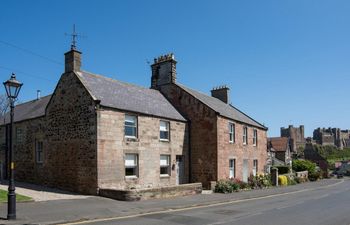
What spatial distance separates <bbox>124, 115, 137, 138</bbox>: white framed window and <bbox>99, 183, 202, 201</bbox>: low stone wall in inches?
164

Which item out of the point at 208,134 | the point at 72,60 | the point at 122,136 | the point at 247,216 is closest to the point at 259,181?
the point at 208,134

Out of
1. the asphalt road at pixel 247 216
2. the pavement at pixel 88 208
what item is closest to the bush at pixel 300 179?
the pavement at pixel 88 208

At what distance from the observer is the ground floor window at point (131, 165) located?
2233 cm

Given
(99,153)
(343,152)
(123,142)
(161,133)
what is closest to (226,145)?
(161,133)

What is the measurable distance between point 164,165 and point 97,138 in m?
6.88

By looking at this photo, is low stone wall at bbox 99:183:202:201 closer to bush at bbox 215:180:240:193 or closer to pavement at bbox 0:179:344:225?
pavement at bbox 0:179:344:225

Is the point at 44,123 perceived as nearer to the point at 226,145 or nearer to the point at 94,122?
the point at 94,122

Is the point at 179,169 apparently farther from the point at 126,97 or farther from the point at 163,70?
the point at 163,70

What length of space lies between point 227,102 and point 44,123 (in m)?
19.7

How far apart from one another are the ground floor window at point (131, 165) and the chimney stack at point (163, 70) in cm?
988

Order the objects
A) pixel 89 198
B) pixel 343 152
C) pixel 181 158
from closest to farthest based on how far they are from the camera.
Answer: pixel 89 198, pixel 181 158, pixel 343 152

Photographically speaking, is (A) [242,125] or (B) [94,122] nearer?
(B) [94,122]

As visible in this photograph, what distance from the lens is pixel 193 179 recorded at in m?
28.5

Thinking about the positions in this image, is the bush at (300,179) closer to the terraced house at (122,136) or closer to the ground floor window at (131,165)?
the terraced house at (122,136)
